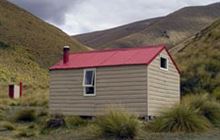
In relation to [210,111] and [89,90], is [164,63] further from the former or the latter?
[210,111]

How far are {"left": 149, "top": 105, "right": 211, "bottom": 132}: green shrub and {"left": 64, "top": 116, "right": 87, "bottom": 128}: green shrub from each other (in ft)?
11.9

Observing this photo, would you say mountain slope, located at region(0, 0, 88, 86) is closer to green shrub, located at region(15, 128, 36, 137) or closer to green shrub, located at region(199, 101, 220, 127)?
green shrub, located at region(15, 128, 36, 137)

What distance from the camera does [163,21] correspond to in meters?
116

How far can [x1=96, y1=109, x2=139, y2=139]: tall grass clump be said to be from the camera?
51.2ft

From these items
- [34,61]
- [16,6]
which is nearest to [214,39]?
[34,61]

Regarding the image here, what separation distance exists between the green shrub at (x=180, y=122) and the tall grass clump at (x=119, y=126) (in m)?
1.74

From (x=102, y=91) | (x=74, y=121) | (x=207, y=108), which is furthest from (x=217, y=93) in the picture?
(x=74, y=121)

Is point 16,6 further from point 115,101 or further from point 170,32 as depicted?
point 115,101

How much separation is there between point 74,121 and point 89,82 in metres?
2.34

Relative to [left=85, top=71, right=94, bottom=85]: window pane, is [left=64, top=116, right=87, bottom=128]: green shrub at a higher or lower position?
lower

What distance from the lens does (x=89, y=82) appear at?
2184 centimetres

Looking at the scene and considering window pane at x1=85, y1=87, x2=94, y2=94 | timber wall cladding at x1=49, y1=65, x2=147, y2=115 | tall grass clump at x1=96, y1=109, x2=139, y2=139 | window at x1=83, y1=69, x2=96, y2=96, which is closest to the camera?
tall grass clump at x1=96, y1=109, x2=139, y2=139

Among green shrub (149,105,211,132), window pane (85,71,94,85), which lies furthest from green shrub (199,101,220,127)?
window pane (85,71,94,85)

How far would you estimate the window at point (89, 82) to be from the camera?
21750mm
